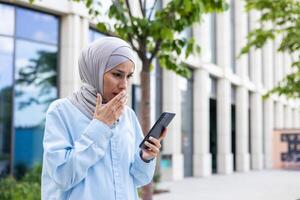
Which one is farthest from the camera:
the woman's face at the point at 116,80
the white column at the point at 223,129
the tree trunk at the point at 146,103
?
the white column at the point at 223,129

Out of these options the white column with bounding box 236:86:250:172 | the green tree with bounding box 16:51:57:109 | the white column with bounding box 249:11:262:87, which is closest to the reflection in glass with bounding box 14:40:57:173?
the green tree with bounding box 16:51:57:109

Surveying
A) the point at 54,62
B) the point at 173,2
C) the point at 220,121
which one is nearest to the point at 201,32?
the point at 220,121

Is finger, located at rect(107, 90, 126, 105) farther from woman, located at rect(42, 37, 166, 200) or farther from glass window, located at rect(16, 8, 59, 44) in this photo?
glass window, located at rect(16, 8, 59, 44)

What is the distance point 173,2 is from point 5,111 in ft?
27.6

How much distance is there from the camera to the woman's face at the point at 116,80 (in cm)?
216

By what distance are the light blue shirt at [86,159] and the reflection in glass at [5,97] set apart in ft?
38.9

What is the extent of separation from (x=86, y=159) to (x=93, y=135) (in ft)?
0.32

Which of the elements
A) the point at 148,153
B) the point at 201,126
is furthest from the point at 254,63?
the point at 148,153

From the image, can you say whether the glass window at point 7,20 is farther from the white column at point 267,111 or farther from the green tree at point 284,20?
the white column at point 267,111

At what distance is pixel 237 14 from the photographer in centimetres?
2961

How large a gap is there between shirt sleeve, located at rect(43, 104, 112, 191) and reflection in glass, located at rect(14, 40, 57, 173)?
479 inches

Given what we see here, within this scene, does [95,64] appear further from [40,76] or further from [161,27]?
[40,76]

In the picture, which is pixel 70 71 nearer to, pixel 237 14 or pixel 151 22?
pixel 151 22

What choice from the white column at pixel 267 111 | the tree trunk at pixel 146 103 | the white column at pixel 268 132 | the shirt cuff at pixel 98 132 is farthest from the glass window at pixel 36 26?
the white column at pixel 267 111
